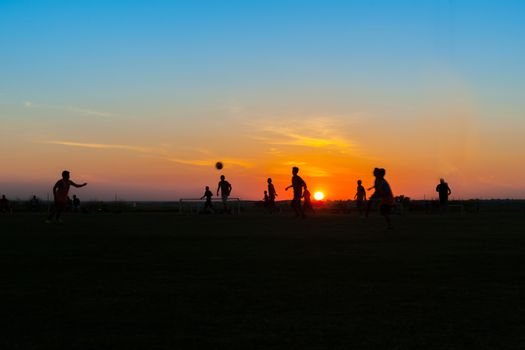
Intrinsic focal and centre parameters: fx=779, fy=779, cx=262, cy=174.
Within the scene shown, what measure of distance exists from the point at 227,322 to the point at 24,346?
66.6 inches

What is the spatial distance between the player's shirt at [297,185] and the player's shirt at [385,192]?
28.5 ft

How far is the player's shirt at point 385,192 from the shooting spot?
77.6 ft

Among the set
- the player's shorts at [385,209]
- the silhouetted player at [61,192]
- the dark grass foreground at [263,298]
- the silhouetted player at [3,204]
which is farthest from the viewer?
the silhouetted player at [3,204]

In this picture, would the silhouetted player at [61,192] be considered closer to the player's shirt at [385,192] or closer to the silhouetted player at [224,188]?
the player's shirt at [385,192]

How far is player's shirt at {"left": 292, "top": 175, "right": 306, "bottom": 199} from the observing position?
3247 cm

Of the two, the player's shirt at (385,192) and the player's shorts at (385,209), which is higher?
the player's shirt at (385,192)

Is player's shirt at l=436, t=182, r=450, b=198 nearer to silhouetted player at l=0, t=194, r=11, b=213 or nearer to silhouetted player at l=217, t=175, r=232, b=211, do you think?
silhouetted player at l=217, t=175, r=232, b=211

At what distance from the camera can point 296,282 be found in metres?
9.08

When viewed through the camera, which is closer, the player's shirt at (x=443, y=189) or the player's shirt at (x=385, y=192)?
the player's shirt at (x=385, y=192)

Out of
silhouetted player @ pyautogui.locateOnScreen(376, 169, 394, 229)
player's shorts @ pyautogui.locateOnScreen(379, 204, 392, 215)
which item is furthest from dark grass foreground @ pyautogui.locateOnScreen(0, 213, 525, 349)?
silhouetted player @ pyautogui.locateOnScreen(376, 169, 394, 229)

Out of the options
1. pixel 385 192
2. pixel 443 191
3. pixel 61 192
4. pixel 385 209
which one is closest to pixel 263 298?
pixel 385 209

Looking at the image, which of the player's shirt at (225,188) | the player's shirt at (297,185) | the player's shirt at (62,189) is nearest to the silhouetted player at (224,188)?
the player's shirt at (225,188)

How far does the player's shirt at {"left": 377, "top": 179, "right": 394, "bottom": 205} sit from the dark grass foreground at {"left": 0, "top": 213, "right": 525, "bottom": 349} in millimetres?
9380

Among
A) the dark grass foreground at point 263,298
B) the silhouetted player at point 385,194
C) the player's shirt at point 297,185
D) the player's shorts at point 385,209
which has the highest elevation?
the player's shirt at point 297,185
